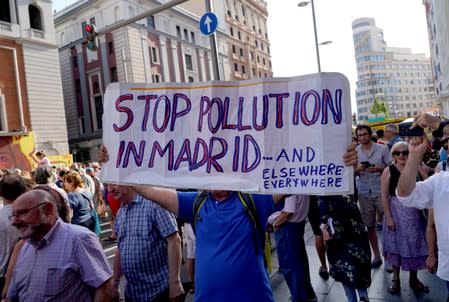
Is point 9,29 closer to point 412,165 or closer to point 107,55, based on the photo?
point 107,55

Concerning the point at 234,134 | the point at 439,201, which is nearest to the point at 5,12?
the point at 234,134

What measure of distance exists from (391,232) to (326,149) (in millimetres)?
2583

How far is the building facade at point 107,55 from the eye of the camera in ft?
106

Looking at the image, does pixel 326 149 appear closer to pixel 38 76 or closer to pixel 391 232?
pixel 391 232

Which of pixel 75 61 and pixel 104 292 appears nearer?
pixel 104 292

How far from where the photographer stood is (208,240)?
97.1 inches

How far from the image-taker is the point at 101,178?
2.74 m

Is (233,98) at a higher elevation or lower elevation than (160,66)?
lower

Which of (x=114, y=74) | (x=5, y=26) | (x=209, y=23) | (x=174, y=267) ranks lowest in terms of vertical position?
(x=174, y=267)

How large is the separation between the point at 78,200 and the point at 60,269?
2.98 m

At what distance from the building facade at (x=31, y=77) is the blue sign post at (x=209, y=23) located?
653 inches

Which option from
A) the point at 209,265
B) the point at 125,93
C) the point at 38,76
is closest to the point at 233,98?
the point at 125,93

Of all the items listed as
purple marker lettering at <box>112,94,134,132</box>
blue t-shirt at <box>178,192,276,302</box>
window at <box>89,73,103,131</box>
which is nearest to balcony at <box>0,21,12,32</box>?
window at <box>89,73,103,131</box>

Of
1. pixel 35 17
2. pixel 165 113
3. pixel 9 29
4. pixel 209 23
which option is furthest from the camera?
pixel 35 17
